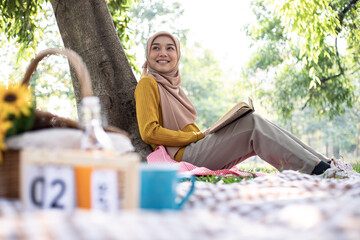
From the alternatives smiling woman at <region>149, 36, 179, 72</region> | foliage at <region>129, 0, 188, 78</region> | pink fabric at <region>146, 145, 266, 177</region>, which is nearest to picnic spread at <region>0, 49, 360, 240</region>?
pink fabric at <region>146, 145, 266, 177</region>

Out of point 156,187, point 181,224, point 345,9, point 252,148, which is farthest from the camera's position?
point 345,9

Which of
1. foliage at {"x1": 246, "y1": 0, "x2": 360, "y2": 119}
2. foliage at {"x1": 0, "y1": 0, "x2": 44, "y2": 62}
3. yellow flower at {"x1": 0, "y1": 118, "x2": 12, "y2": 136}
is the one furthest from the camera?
foliage at {"x1": 246, "y1": 0, "x2": 360, "y2": 119}

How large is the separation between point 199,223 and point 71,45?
2755 millimetres

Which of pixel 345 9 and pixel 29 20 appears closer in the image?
pixel 29 20

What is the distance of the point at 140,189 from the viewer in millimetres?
1217

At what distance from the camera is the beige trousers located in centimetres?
259

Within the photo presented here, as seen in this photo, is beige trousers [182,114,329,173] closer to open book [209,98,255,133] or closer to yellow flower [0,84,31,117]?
open book [209,98,255,133]

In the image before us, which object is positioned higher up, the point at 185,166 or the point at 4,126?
the point at 4,126

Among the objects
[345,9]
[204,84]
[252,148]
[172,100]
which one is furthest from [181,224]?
[204,84]

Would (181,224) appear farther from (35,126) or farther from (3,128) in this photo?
(35,126)

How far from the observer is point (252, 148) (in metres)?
2.79

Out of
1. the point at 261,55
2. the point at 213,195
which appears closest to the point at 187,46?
the point at 261,55

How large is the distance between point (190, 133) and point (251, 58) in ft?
29.0

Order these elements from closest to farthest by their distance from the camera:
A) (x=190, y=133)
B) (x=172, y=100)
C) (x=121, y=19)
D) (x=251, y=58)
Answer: (x=190, y=133), (x=172, y=100), (x=121, y=19), (x=251, y=58)
